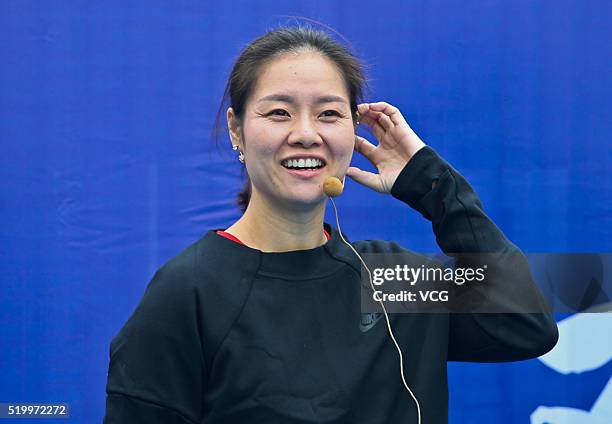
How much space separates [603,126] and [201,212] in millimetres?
973

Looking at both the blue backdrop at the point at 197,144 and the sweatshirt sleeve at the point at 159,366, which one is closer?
the sweatshirt sleeve at the point at 159,366

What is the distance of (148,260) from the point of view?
1627 mm

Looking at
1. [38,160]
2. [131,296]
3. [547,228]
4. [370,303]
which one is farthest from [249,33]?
[370,303]

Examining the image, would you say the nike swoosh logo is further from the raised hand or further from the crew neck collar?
the raised hand

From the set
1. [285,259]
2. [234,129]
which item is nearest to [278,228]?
[285,259]

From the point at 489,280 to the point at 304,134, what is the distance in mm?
345

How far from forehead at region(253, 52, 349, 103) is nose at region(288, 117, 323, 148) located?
0.03 m

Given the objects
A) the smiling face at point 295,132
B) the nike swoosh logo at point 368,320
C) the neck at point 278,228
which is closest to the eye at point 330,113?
the smiling face at point 295,132

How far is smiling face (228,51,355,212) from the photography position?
2.72ft

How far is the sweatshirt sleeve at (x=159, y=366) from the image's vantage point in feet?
2.48

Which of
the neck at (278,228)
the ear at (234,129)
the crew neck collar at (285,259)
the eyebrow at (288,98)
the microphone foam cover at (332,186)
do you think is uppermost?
the eyebrow at (288,98)

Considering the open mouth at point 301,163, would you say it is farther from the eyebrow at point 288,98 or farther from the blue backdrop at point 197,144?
the blue backdrop at point 197,144

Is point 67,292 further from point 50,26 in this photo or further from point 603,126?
point 603,126

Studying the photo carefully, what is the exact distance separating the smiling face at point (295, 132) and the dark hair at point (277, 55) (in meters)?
0.02
